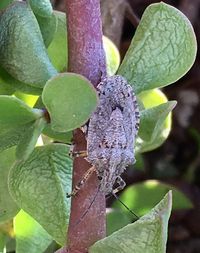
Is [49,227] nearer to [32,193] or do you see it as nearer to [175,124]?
[32,193]

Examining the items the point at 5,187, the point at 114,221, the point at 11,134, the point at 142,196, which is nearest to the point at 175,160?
the point at 142,196

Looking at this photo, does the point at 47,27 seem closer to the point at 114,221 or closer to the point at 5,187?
the point at 5,187

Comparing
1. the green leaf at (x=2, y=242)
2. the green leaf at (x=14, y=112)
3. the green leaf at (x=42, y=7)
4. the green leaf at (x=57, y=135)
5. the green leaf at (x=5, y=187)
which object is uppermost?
the green leaf at (x=42, y=7)

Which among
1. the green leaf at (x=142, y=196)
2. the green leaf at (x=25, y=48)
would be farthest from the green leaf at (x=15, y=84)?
the green leaf at (x=142, y=196)

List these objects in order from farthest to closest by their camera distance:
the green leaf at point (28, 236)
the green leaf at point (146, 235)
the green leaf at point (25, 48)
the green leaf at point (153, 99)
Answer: the green leaf at point (153, 99), the green leaf at point (28, 236), the green leaf at point (25, 48), the green leaf at point (146, 235)

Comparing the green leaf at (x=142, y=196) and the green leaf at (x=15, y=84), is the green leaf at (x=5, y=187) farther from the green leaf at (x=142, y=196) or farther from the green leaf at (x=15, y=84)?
the green leaf at (x=142, y=196)
